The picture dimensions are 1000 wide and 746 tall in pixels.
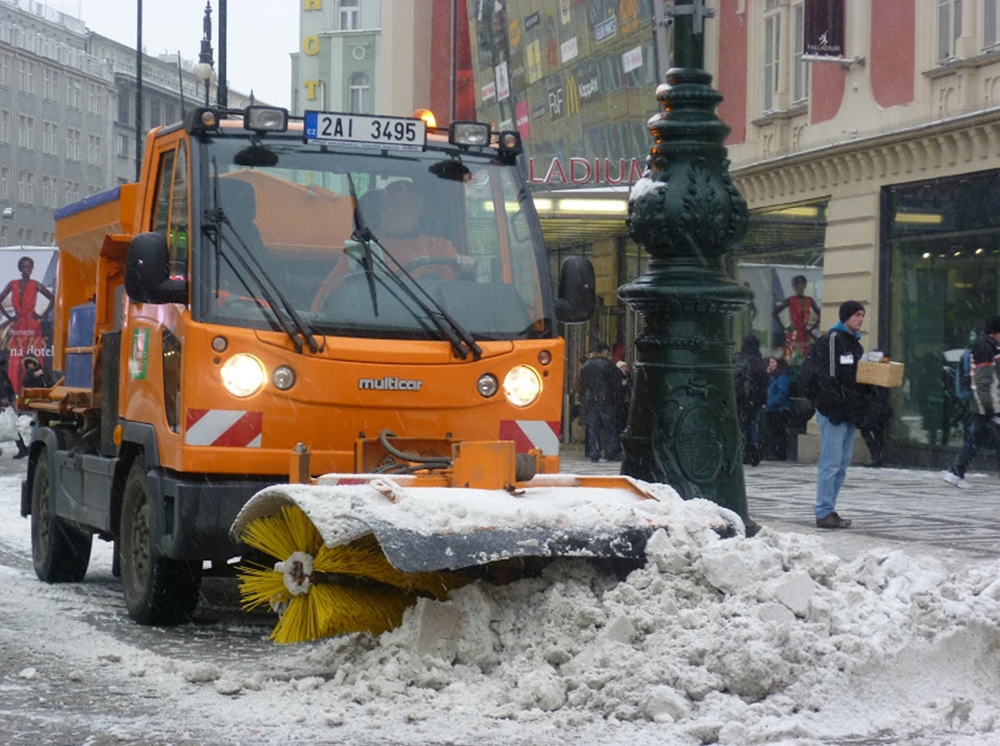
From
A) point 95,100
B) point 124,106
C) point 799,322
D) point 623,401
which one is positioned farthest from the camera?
point 124,106

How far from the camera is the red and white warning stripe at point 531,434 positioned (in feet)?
27.3

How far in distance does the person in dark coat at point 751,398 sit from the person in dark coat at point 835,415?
367 inches

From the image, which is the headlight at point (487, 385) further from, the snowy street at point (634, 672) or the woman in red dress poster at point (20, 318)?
the woman in red dress poster at point (20, 318)

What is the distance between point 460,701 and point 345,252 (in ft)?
9.05

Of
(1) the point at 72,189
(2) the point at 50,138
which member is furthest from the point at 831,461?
(1) the point at 72,189

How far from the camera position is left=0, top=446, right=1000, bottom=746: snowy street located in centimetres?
579

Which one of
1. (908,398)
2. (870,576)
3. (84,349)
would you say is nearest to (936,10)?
(908,398)

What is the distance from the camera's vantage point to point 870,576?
677 cm

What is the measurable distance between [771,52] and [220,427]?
19.1 m

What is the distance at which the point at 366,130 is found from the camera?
28.0 ft

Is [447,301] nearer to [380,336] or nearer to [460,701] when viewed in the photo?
[380,336]

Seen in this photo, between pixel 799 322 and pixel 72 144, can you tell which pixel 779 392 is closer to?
pixel 799 322

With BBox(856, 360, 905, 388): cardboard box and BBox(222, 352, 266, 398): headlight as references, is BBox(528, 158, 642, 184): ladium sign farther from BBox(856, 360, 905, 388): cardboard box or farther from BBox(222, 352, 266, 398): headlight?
BBox(222, 352, 266, 398): headlight

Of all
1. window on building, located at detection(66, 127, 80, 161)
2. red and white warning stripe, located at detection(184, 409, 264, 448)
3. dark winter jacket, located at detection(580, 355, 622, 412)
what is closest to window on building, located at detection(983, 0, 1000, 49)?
dark winter jacket, located at detection(580, 355, 622, 412)
